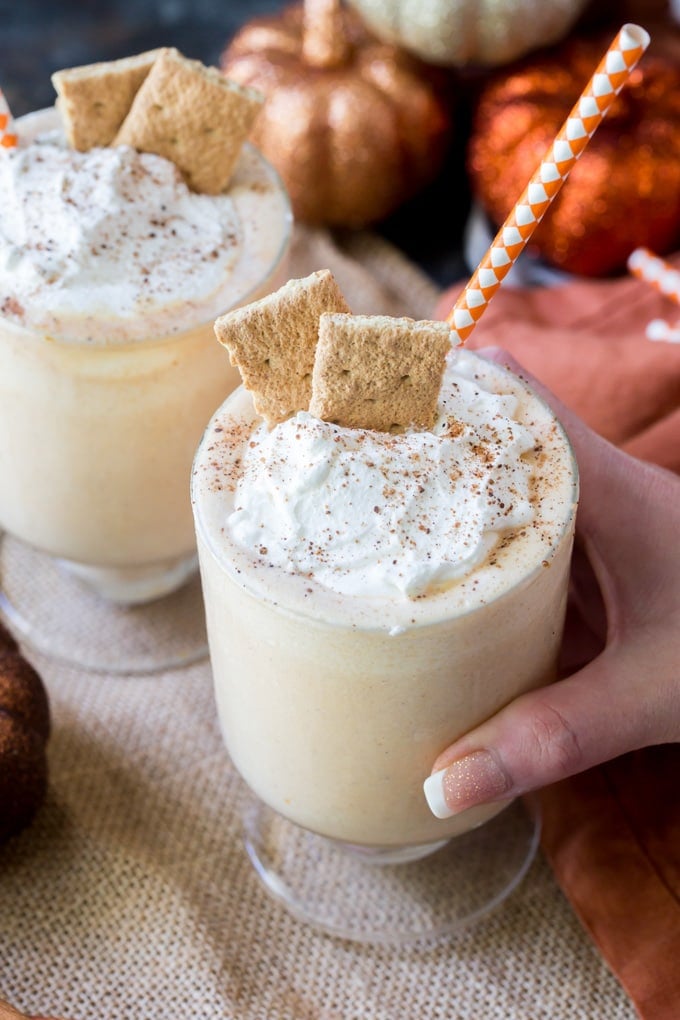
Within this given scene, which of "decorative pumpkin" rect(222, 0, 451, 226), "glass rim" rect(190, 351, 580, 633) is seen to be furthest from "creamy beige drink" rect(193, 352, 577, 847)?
"decorative pumpkin" rect(222, 0, 451, 226)

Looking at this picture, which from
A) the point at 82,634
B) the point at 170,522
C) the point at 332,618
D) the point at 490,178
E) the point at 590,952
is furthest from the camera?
the point at 490,178

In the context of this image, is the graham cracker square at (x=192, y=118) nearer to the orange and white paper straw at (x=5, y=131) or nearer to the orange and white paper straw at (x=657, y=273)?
the orange and white paper straw at (x=5, y=131)

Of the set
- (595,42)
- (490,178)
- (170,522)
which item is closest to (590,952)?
(170,522)

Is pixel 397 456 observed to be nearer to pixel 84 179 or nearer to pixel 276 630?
pixel 276 630

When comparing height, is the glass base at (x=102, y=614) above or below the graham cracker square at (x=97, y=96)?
below

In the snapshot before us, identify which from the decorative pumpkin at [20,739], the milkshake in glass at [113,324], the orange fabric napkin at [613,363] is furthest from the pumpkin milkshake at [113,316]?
the orange fabric napkin at [613,363]

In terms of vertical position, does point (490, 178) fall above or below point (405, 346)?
below
